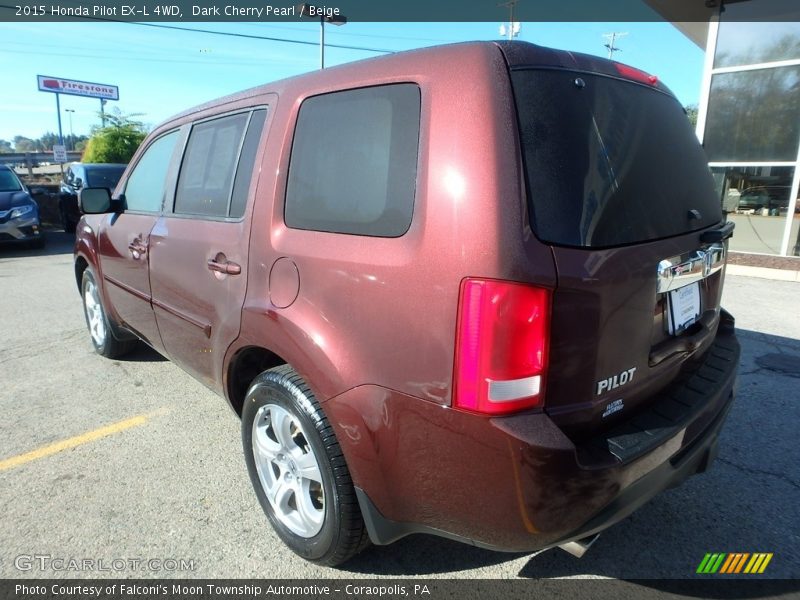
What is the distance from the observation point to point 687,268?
1.99 metres

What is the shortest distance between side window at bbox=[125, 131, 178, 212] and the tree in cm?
2586

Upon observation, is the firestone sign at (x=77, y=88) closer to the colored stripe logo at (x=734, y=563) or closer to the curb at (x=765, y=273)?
the curb at (x=765, y=273)

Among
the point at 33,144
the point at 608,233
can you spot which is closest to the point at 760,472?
the point at 608,233

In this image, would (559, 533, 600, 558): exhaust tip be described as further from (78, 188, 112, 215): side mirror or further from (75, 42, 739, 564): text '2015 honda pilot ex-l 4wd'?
(78, 188, 112, 215): side mirror

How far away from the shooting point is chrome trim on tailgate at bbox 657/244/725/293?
1862mm

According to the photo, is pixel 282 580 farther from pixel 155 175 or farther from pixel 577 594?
pixel 155 175

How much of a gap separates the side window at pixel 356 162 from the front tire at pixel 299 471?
0.66 m

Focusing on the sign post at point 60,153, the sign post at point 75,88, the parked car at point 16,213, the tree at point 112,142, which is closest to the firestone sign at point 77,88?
the sign post at point 75,88

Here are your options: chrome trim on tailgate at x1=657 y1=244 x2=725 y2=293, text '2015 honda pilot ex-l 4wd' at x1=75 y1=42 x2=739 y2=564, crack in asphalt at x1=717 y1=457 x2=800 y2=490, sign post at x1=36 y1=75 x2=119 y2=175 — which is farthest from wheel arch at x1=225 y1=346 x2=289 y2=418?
sign post at x1=36 y1=75 x2=119 y2=175

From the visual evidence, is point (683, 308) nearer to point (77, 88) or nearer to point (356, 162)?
point (356, 162)

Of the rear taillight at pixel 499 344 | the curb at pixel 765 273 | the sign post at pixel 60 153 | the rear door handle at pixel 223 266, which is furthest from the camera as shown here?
the sign post at pixel 60 153

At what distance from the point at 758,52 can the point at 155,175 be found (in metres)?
10.8

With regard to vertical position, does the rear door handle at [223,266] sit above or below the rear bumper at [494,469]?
above

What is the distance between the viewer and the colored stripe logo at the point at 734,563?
2.17 metres
